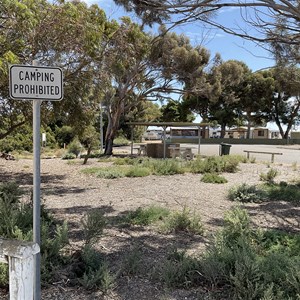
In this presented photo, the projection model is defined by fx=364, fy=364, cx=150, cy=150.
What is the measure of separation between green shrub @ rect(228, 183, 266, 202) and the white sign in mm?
6376

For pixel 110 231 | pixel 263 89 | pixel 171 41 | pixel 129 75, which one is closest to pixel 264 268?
pixel 110 231

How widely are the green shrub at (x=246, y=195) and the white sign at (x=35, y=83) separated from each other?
20.9ft

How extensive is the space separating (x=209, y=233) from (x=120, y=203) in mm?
2867

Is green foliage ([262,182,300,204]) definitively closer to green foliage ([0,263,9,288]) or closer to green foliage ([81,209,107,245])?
green foliage ([81,209,107,245])

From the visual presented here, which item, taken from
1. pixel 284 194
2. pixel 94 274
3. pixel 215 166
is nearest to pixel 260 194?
pixel 284 194

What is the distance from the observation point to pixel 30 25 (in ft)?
19.6

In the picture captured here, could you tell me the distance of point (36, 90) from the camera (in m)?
2.70

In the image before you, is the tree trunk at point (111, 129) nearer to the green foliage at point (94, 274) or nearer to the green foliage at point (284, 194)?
the green foliage at point (284, 194)

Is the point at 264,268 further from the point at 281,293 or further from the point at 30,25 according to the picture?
the point at 30,25

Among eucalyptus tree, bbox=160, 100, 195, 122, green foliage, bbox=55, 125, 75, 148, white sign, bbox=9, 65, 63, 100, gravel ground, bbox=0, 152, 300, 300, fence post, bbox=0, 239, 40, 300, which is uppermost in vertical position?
eucalyptus tree, bbox=160, 100, 195, 122

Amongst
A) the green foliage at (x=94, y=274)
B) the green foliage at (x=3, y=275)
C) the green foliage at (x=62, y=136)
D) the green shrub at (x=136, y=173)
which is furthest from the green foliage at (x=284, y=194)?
the green foliage at (x=62, y=136)

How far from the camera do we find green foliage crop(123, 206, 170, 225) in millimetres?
6078

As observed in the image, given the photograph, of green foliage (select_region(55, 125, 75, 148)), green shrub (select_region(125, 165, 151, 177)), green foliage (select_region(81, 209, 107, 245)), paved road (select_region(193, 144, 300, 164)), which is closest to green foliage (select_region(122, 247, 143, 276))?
green foliage (select_region(81, 209, 107, 245))

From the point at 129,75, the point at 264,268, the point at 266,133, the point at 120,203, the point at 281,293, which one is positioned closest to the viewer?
the point at 281,293
